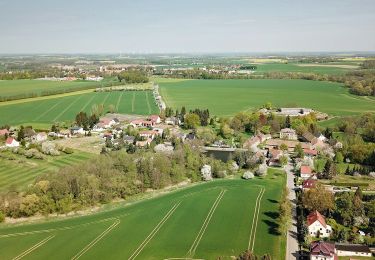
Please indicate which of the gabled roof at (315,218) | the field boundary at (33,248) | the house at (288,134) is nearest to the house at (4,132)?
the field boundary at (33,248)

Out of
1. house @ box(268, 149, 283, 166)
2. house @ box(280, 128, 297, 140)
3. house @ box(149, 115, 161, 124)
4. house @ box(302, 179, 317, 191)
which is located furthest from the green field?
house @ box(280, 128, 297, 140)

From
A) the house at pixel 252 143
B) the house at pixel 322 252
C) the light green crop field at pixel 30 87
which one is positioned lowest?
the house at pixel 322 252

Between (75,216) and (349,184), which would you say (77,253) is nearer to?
(75,216)

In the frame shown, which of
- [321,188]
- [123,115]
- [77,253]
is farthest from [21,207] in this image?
[123,115]

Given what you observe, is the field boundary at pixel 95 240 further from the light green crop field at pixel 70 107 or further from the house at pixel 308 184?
the light green crop field at pixel 70 107

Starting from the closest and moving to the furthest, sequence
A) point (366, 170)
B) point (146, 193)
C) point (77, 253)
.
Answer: point (77, 253)
point (146, 193)
point (366, 170)

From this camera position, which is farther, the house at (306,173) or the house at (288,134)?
the house at (288,134)

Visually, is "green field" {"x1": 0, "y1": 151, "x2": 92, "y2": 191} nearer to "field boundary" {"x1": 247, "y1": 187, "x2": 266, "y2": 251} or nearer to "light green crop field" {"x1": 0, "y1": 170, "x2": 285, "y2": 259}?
"light green crop field" {"x1": 0, "y1": 170, "x2": 285, "y2": 259}
